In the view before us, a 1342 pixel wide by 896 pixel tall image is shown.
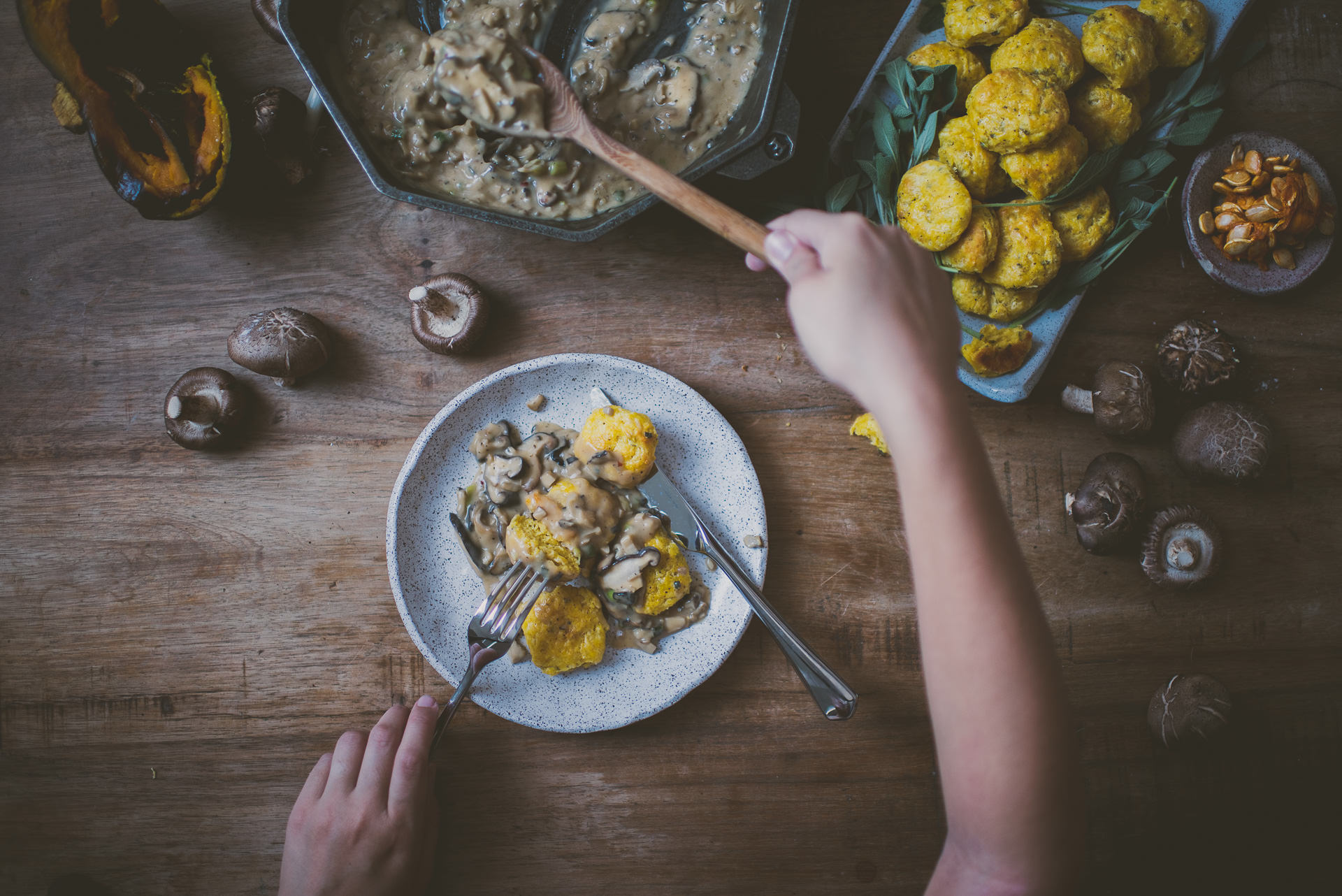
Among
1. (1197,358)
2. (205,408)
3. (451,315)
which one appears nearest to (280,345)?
(205,408)

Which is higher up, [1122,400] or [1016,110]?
[1016,110]

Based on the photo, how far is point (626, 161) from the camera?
1528mm

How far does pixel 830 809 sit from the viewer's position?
200cm

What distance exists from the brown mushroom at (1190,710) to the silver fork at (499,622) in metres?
1.56

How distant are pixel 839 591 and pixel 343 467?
1.34 m

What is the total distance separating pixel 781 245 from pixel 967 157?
782 mm

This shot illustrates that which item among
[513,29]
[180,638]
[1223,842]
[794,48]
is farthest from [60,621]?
[1223,842]

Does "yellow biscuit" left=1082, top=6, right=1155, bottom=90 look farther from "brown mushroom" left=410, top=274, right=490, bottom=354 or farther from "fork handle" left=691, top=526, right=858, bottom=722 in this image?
"brown mushroom" left=410, top=274, right=490, bottom=354

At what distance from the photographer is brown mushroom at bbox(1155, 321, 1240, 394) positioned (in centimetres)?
189

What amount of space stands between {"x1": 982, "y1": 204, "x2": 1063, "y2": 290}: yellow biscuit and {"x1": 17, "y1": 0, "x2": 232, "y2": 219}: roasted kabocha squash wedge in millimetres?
1802

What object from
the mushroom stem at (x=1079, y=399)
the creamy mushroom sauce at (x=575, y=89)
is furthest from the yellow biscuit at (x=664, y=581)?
the mushroom stem at (x=1079, y=399)

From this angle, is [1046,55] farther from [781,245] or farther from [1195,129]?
[781,245]

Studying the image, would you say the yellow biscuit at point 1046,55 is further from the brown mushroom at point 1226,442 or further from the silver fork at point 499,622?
the silver fork at point 499,622

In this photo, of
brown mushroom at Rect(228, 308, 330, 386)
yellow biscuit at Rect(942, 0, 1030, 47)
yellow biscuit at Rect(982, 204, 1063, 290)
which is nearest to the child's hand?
yellow biscuit at Rect(982, 204, 1063, 290)
